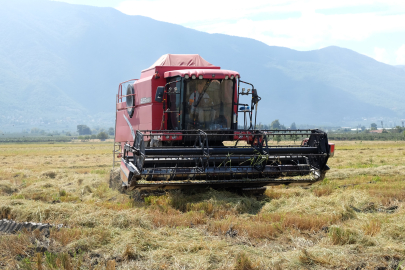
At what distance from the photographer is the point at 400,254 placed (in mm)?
5664

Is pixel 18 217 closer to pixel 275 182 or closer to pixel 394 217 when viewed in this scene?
pixel 275 182

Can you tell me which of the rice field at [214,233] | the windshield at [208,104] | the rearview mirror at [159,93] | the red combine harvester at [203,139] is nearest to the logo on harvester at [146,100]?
the red combine harvester at [203,139]

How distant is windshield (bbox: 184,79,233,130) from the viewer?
1080 cm

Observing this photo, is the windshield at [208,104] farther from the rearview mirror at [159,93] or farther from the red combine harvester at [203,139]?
the rearview mirror at [159,93]

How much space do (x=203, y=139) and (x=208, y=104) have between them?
1811 mm

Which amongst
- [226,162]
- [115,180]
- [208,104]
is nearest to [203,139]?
[226,162]

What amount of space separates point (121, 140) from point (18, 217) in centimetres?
694

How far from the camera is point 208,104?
11055 mm

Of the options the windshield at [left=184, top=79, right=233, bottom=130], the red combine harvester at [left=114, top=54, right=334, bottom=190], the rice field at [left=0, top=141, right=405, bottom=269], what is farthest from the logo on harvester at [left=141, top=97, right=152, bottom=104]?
the rice field at [left=0, top=141, right=405, bottom=269]

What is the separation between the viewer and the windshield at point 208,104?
1080 centimetres

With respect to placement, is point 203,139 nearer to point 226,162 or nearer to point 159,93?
point 226,162

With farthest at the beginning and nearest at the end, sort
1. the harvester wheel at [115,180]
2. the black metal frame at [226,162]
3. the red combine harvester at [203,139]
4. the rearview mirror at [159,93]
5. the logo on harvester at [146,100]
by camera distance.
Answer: the harvester wheel at [115,180], the logo on harvester at [146,100], the rearview mirror at [159,93], the red combine harvester at [203,139], the black metal frame at [226,162]

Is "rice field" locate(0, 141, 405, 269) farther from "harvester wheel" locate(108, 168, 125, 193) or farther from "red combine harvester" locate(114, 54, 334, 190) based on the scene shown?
"harvester wheel" locate(108, 168, 125, 193)

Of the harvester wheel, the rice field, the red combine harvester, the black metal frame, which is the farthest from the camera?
the harvester wheel
